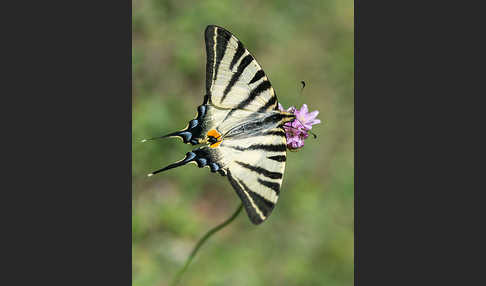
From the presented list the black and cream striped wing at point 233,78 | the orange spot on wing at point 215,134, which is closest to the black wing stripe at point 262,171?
the orange spot on wing at point 215,134

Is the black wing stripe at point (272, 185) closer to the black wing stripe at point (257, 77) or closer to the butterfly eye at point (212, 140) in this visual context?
the butterfly eye at point (212, 140)

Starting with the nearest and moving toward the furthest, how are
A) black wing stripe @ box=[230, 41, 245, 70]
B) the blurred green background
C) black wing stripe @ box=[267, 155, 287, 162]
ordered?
black wing stripe @ box=[267, 155, 287, 162], black wing stripe @ box=[230, 41, 245, 70], the blurred green background

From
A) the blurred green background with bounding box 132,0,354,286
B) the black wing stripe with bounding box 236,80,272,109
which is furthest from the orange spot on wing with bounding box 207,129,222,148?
the blurred green background with bounding box 132,0,354,286

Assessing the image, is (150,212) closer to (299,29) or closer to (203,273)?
(203,273)

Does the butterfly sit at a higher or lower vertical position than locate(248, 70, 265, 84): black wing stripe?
lower

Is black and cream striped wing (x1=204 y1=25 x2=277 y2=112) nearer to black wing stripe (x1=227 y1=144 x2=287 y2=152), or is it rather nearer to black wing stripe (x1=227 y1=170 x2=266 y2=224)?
black wing stripe (x1=227 y1=144 x2=287 y2=152)

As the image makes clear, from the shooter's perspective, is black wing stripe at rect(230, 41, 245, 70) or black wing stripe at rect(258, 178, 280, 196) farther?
black wing stripe at rect(230, 41, 245, 70)
